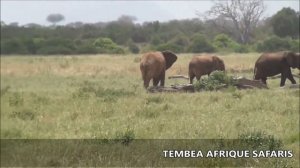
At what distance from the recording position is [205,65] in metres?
15.3

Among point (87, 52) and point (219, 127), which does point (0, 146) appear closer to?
point (87, 52)

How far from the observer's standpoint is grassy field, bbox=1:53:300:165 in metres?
7.71

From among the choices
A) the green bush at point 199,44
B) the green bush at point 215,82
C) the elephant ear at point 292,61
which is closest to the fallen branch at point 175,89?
the green bush at point 215,82

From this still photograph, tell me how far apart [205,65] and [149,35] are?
315 inches

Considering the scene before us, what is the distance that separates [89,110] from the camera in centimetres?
938

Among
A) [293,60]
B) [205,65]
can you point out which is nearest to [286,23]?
[205,65]

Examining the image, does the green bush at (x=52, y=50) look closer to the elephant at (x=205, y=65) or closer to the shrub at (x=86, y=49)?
the shrub at (x=86, y=49)

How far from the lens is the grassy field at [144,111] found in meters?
7.71

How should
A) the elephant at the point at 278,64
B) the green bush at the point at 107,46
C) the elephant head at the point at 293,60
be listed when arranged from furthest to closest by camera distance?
the elephant head at the point at 293,60 → the elephant at the point at 278,64 → the green bush at the point at 107,46

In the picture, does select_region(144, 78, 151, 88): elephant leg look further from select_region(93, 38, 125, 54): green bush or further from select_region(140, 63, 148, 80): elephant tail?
select_region(93, 38, 125, 54): green bush

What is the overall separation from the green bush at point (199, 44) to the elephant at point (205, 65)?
3.00m

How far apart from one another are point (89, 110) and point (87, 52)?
1.96 m

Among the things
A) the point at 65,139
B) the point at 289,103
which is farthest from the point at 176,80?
the point at 65,139

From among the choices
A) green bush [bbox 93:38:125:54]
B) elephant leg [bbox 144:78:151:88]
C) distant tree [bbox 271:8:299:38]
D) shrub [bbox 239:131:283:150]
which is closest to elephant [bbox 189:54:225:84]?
elephant leg [bbox 144:78:151:88]
